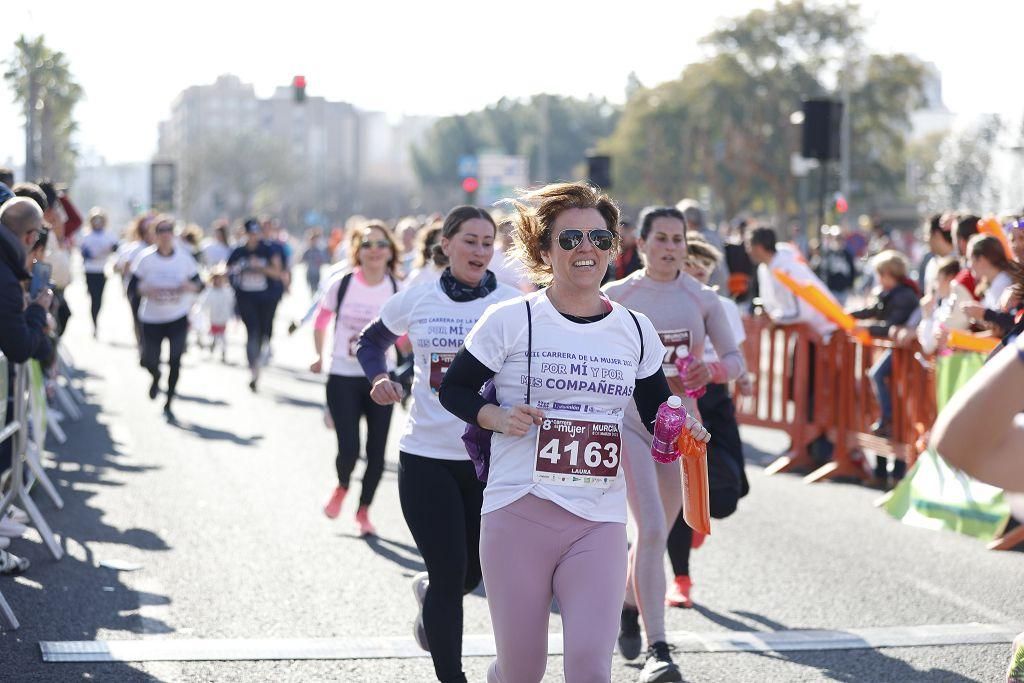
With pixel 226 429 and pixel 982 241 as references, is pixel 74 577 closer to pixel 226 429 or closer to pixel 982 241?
pixel 982 241

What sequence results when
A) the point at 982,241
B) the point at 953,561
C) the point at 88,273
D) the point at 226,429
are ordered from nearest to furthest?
the point at 953,561, the point at 982,241, the point at 226,429, the point at 88,273

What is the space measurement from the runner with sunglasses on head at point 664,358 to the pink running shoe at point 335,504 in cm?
300

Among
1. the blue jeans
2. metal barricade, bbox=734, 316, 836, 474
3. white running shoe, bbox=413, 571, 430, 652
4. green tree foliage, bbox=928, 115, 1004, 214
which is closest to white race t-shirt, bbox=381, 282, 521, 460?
white running shoe, bbox=413, 571, 430, 652

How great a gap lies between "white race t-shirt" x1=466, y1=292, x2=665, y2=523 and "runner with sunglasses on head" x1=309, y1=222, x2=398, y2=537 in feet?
14.8

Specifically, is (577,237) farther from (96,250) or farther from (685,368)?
(96,250)

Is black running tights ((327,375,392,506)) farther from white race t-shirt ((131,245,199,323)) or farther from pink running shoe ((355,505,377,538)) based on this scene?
white race t-shirt ((131,245,199,323))

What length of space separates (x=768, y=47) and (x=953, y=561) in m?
60.2

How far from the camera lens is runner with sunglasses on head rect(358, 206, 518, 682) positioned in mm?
5328

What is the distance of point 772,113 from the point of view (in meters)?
66.8

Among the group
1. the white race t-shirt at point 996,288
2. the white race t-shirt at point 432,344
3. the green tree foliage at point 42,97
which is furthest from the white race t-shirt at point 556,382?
the green tree foliage at point 42,97

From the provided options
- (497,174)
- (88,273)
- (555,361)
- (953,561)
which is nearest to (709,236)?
(953,561)

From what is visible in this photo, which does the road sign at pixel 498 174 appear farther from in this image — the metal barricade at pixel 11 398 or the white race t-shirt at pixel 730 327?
the white race t-shirt at pixel 730 327

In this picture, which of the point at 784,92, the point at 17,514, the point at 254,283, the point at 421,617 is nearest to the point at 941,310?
the point at 421,617

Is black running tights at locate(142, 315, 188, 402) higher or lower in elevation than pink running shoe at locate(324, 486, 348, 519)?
higher
